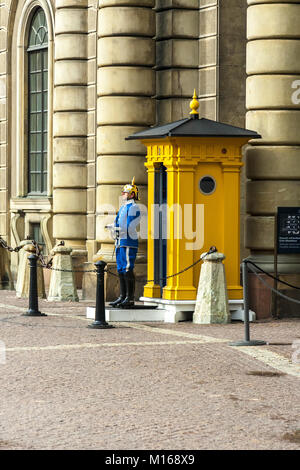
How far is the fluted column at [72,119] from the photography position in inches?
918

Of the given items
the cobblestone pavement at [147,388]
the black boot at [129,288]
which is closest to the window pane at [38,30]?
the black boot at [129,288]

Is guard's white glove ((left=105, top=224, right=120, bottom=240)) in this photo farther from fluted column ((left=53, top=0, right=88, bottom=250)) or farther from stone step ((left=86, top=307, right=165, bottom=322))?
fluted column ((left=53, top=0, right=88, bottom=250))

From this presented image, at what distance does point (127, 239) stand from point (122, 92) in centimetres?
431

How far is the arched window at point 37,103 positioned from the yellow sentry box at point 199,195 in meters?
8.46

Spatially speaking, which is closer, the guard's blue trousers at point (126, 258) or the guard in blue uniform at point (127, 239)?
the guard in blue uniform at point (127, 239)

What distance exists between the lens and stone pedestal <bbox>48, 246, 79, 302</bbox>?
69.2ft

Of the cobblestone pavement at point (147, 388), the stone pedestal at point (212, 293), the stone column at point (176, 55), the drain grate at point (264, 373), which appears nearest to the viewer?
the cobblestone pavement at point (147, 388)

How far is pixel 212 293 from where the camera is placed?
1678cm

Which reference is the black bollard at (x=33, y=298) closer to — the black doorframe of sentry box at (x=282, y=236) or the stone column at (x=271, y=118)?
the stone column at (x=271, y=118)

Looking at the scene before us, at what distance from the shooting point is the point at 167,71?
21094mm

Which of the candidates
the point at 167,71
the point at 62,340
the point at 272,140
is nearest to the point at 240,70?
the point at 167,71
